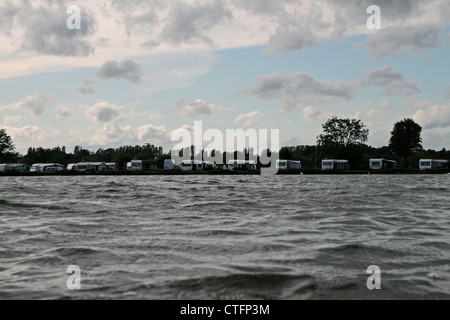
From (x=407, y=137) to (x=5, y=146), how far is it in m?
102

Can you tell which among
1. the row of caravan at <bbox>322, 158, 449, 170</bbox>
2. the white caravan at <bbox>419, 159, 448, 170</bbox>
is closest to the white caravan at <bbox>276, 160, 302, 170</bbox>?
the row of caravan at <bbox>322, 158, 449, 170</bbox>

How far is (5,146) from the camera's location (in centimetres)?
11769

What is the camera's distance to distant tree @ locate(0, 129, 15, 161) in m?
117

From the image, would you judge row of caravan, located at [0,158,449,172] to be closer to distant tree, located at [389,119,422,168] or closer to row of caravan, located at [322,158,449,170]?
row of caravan, located at [322,158,449,170]

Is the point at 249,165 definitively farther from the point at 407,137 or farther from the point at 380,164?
the point at 407,137

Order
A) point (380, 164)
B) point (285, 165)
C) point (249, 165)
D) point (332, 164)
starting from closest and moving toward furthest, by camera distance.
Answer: point (332, 164)
point (285, 165)
point (380, 164)
point (249, 165)

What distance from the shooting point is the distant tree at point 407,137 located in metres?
98.6

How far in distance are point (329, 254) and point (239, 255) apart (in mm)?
1478

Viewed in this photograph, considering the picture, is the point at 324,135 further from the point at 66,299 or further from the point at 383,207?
the point at 66,299

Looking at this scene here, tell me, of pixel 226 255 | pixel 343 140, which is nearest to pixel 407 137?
pixel 343 140

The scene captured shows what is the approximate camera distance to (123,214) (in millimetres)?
13609

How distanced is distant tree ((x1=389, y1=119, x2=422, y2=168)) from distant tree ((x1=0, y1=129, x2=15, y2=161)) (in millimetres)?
98001

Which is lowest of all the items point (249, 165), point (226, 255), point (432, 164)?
point (226, 255)
